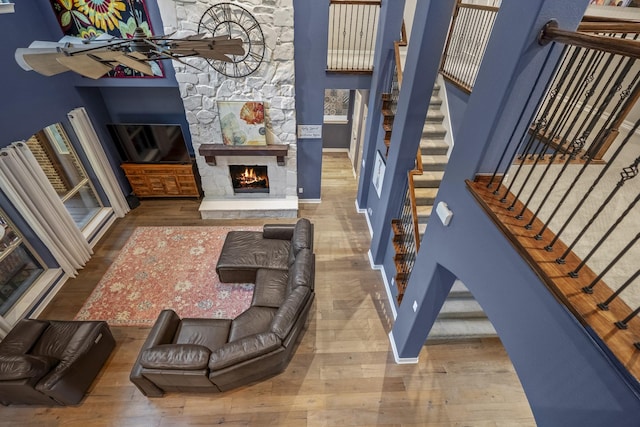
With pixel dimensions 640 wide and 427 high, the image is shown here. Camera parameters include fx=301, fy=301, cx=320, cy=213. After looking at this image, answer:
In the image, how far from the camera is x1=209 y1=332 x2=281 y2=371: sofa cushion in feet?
10.1

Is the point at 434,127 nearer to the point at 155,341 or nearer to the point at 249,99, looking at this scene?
the point at 249,99

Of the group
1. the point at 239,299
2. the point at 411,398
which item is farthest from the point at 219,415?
the point at 411,398

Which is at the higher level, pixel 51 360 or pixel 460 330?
pixel 51 360

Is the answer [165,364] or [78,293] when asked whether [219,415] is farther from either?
[78,293]

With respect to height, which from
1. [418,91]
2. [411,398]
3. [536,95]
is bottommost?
[411,398]

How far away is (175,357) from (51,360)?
1.39 meters

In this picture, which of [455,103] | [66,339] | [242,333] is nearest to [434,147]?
[455,103]

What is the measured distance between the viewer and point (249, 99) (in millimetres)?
5180

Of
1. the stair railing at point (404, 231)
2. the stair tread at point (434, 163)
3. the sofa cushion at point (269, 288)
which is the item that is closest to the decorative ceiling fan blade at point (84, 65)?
the sofa cushion at point (269, 288)

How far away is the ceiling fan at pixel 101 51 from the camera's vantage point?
1.71 metres

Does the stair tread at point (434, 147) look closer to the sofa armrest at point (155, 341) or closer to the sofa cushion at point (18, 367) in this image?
the sofa armrest at point (155, 341)

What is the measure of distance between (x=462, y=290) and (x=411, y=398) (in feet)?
4.95

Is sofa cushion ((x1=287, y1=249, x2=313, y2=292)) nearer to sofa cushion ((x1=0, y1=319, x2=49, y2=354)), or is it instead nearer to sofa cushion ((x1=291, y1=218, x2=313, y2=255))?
sofa cushion ((x1=291, y1=218, x2=313, y2=255))

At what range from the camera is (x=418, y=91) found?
3.35 m
